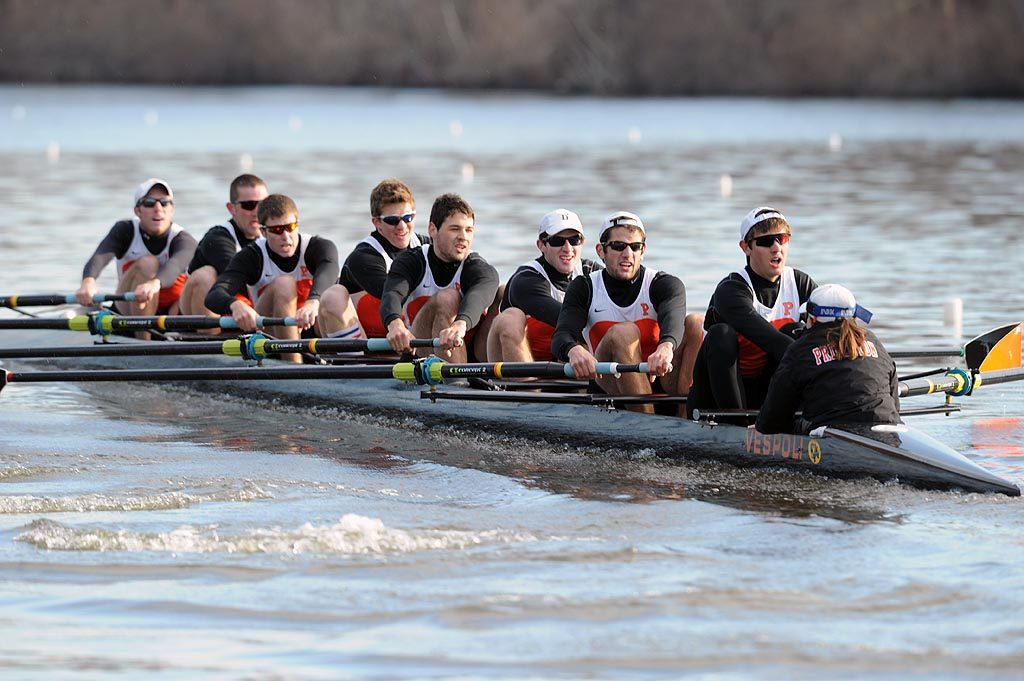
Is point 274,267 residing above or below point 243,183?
below

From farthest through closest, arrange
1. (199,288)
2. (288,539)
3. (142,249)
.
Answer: (142,249) → (199,288) → (288,539)

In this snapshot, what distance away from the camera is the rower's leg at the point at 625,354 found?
Result: 8734mm

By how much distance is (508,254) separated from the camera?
64.9ft

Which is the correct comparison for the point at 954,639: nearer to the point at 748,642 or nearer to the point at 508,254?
the point at 748,642

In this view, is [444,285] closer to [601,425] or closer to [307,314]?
[307,314]

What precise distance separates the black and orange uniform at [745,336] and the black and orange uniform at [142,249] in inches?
221

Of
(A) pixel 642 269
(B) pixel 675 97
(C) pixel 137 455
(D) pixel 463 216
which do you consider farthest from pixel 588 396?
(B) pixel 675 97

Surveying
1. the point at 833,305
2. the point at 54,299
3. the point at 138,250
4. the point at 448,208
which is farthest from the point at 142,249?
the point at 833,305

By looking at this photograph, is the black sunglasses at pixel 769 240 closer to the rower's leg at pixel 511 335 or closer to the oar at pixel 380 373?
the oar at pixel 380 373

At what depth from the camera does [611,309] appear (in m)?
8.92

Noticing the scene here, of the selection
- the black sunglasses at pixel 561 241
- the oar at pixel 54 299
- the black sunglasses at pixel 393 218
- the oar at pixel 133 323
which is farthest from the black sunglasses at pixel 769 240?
the oar at pixel 54 299

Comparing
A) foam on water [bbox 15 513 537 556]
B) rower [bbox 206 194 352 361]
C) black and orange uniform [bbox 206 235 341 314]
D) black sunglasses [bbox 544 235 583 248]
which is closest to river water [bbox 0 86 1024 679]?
foam on water [bbox 15 513 537 556]

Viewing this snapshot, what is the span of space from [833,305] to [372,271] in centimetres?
383

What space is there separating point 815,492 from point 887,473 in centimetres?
36
